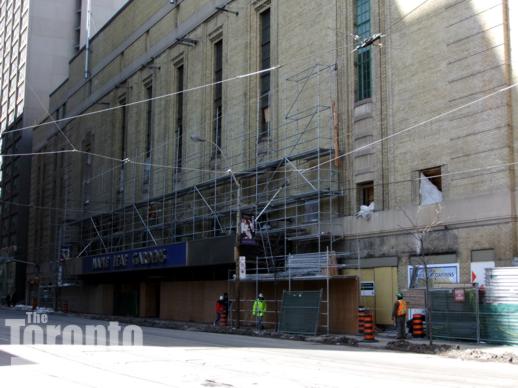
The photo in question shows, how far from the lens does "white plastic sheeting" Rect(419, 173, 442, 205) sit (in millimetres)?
24516

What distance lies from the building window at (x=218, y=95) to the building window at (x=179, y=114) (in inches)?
124

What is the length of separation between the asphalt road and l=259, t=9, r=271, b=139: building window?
55.2 feet

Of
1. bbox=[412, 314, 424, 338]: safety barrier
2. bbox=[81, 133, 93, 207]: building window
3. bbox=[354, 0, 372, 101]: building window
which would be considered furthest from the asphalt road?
bbox=[81, 133, 93, 207]: building window

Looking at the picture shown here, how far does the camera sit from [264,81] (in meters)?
34.7

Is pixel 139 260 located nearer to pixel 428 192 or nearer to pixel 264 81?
pixel 264 81

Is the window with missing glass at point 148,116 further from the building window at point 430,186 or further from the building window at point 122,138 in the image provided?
the building window at point 430,186

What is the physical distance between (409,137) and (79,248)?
3704 centimetres

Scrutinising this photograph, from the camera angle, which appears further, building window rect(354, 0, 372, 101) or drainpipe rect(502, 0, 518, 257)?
building window rect(354, 0, 372, 101)

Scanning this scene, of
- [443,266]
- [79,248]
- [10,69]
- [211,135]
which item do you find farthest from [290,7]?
[10,69]

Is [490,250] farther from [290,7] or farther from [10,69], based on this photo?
[10,69]

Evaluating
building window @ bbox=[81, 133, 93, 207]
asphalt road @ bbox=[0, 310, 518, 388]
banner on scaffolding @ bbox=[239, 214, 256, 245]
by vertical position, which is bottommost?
asphalt road @ bbox=[0, 310, 518, 388]

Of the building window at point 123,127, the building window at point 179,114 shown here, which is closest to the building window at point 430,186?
the building window at point 179,114

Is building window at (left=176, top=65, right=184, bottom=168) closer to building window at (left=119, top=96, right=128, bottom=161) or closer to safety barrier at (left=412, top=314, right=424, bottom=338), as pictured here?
building window at (left=119, top=96, right=128, bottom=161)

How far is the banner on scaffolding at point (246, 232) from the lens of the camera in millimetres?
29078
